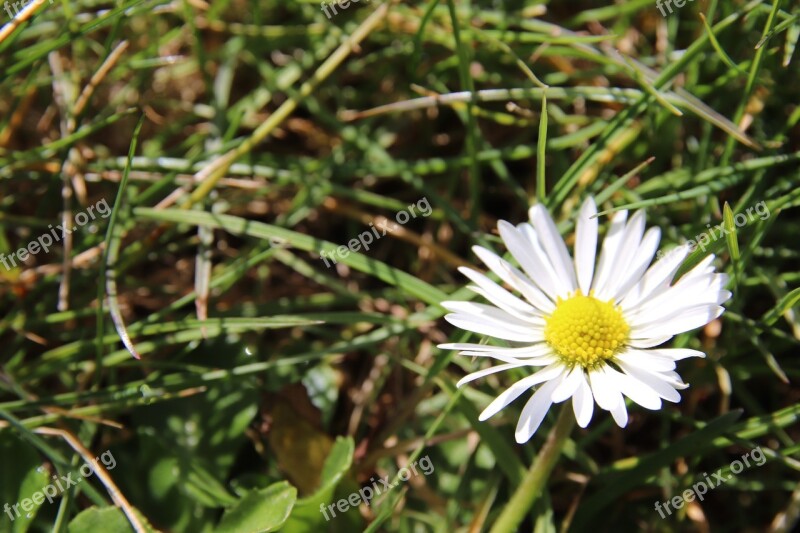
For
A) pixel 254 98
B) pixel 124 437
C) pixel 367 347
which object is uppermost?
pixel 254 98

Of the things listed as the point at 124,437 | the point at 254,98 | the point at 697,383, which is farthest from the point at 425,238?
the point at 124,437

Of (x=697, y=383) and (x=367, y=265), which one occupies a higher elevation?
(x=367, y=265)

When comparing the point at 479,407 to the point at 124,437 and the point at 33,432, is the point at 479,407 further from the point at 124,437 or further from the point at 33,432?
the point at 33,432

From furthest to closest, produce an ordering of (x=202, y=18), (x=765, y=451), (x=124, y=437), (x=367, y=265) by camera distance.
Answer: (x=202, y=18) < (x=124, y=437) < (x=367, y=265) < (x=765, y=451)

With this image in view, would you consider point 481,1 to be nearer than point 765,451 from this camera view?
No

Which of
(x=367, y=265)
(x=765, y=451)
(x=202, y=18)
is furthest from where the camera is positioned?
(x=202, y=18)
